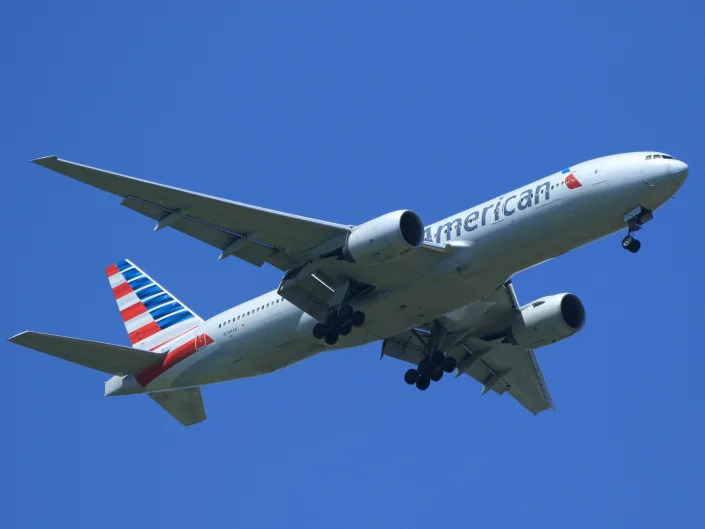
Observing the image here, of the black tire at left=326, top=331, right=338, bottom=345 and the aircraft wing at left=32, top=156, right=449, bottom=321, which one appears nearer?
the aircraft wing at left=32, top=156, right=449, bottom=321

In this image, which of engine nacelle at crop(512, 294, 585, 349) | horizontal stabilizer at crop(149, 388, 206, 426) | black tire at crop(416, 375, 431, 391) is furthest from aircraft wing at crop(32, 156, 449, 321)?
horizontal stabilizer at crop(149, 388, 206, 426)

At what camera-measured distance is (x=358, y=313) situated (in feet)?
121

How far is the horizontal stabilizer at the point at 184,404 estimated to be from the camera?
43250mm

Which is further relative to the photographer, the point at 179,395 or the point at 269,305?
the point at 179,395

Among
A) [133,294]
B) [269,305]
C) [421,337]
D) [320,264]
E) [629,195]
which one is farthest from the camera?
[133,294]

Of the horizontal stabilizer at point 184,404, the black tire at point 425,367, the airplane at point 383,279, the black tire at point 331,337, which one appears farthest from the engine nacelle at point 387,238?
the horizontal stabilizer at point 184,404

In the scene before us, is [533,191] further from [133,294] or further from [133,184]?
[133,294]

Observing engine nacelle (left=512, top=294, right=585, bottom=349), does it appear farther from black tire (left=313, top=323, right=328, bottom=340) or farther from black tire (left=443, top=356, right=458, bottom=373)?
black tire (left=313, top=323, right=328, bottom=340)

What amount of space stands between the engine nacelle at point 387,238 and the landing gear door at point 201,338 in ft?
24.9

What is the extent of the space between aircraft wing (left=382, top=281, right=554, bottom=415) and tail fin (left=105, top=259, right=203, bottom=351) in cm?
733

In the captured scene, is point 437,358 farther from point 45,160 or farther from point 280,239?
point 45,160

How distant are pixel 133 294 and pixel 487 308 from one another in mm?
13800

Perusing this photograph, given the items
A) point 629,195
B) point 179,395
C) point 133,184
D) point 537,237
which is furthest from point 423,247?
point 179,395

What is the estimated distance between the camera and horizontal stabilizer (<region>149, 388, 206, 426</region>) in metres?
43.2
